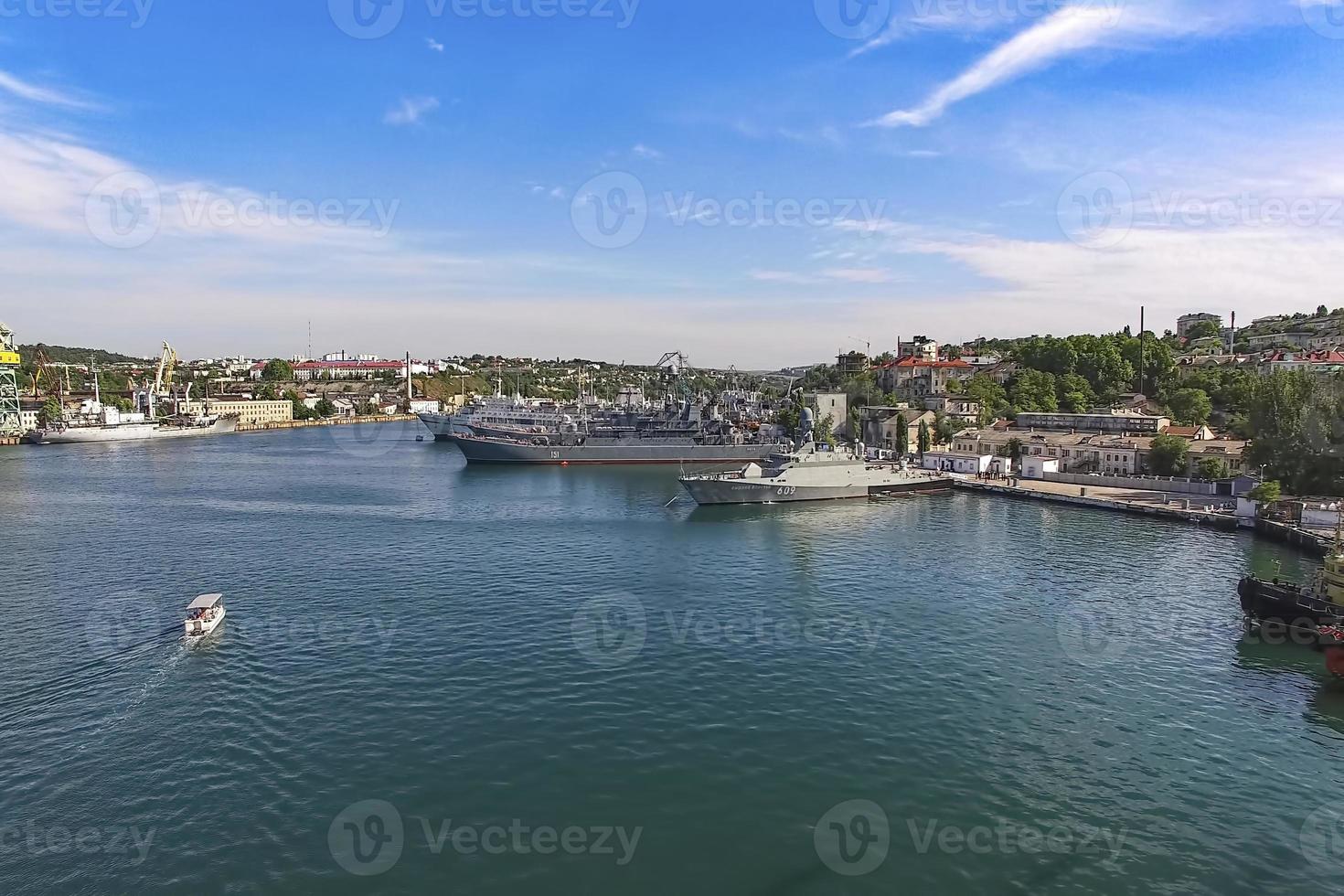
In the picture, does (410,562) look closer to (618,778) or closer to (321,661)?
(321,661)

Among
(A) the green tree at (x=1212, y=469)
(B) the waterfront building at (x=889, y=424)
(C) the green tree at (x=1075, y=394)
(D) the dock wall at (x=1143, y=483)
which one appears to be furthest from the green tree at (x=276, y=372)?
(A) the green tree at (x=1212, y=469)

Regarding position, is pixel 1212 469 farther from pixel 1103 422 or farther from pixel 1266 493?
pixel 1103 422

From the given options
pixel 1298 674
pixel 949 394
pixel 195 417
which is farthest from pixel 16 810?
pixel 195 417

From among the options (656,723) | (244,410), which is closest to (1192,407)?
(656,723)

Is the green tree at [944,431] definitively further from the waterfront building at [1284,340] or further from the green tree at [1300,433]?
the waterfront building at [1284,340]

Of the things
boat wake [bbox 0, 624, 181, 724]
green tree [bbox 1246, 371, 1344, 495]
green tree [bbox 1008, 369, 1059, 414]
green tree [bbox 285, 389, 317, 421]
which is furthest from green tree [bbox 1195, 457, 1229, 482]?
green tree [bbox 285, 389, 317, 421]

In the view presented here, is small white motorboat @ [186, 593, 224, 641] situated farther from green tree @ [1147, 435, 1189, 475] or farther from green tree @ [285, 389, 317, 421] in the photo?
green tree @ [285, 389, 317, 421]
